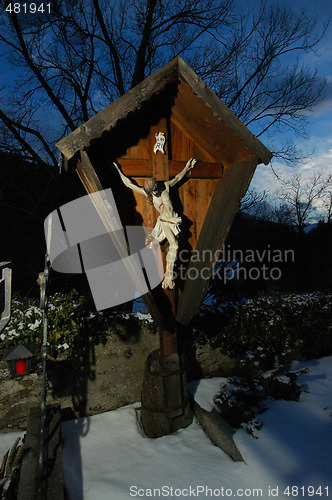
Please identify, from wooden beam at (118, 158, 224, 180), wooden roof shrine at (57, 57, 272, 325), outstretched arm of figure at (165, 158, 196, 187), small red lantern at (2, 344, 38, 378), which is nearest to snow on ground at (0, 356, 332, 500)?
small red lantern at (2, 344, 38, 378)

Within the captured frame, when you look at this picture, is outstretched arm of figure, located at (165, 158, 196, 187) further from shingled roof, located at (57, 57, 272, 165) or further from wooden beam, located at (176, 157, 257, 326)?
shingled roof, located at (57, 57, 272, 165)

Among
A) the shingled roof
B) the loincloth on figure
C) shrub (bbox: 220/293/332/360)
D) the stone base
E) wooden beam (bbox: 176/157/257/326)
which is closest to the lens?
the shingled roof

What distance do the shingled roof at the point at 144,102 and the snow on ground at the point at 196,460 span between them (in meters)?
3.39

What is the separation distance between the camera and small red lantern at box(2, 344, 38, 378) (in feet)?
8.84

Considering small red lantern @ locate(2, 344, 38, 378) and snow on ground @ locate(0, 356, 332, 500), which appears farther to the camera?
snow on ground @ locate(0, 356, 332, 500)

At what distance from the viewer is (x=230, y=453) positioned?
3303mm

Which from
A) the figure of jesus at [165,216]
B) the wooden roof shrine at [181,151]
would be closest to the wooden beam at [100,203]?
the wooden roof shrine at [181,151]

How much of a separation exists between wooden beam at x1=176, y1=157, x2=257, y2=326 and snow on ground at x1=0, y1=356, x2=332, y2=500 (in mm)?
1694

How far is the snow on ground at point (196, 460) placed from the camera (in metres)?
2.84

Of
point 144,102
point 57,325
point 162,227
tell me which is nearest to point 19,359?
point 57,325

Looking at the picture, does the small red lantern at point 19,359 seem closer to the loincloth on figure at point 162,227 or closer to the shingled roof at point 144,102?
the loincloth on figure at point 162,227

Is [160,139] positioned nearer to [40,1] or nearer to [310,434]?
[310,434]

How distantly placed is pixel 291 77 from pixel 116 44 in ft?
15.1

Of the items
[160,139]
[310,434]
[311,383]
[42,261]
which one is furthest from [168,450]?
[42,261]
